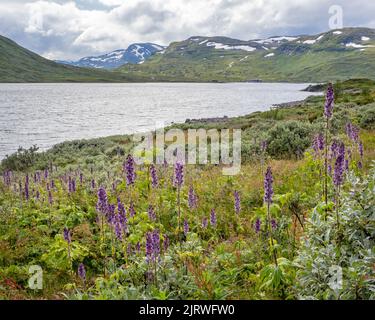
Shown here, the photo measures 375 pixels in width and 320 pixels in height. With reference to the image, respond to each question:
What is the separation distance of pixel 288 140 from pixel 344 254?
13871 millimetres

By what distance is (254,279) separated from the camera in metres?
4.18

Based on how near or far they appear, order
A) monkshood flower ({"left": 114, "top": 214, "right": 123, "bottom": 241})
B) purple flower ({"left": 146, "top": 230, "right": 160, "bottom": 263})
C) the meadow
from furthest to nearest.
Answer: monkshood flower ({"left": 114, "top": 214, "right": 123, "bottom": 241}), purple flower ({"left": 146, "top": 230, "right": 160, "bottom": 263}), the meadow

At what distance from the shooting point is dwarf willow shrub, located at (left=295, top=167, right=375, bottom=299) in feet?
10.5

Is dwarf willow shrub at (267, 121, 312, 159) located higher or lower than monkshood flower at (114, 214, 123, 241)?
higher

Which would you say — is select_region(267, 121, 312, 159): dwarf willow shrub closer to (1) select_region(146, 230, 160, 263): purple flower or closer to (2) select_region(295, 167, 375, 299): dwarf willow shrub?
(2) select_region(295, 167, 375, 299): dwarf willow shrub

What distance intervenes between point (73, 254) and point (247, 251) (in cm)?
250

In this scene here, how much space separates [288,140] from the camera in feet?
56.0

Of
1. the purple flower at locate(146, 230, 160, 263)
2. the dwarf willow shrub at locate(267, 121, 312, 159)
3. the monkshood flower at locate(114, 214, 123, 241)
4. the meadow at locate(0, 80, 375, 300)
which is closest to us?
the meadow at locate(0, 80, 375, 300)

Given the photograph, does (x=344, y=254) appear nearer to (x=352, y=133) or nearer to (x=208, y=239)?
(x=208, y=239)

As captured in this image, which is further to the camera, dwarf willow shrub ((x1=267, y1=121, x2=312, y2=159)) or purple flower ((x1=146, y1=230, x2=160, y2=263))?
dwarf willow shrub ((x1=267, y1=121, x2=312, y2=159))

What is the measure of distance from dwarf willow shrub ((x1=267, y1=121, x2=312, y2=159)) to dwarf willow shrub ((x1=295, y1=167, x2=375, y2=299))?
11105 mm

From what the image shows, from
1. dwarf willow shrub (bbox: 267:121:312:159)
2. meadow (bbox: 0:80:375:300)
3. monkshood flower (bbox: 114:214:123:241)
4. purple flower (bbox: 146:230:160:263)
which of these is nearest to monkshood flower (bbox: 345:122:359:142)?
meadow (bbox: 0:80:375:300)

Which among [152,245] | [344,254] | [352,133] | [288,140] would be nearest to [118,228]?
[152,245]
